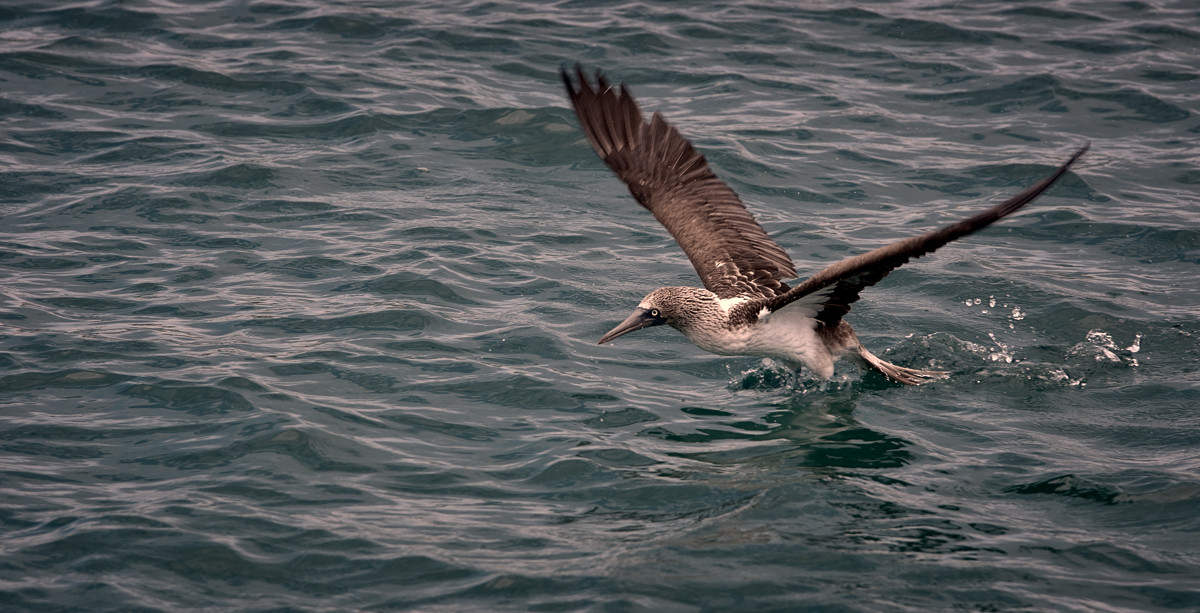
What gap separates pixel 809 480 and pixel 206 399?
3.96m

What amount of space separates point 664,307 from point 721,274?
0.79m

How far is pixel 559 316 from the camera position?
8734 millimetres

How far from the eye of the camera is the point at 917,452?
22.3ft

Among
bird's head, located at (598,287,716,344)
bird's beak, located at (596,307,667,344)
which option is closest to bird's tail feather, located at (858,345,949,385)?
bird's head, located at (598,287,716,344)

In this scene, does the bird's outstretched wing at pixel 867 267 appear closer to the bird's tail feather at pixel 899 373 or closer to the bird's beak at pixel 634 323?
the bird's tail feather at pixel 899 373

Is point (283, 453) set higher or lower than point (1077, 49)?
lower

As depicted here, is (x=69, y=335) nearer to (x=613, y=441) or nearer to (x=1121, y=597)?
(x=613, y=441)

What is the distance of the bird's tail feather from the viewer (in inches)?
308

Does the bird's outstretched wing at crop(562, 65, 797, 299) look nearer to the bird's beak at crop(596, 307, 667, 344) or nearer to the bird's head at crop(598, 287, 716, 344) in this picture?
the bird's head at crop(598, 287, 716, 344)

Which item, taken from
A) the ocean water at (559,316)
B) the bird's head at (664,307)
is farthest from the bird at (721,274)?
the ocean water at (559,316)

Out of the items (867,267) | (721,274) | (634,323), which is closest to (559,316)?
(634,323)

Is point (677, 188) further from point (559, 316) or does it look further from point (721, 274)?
point (559, 316)

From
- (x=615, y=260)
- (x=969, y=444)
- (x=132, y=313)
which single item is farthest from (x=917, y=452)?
(x=132, y=313)

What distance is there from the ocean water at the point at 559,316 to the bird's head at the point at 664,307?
1.58 ft
